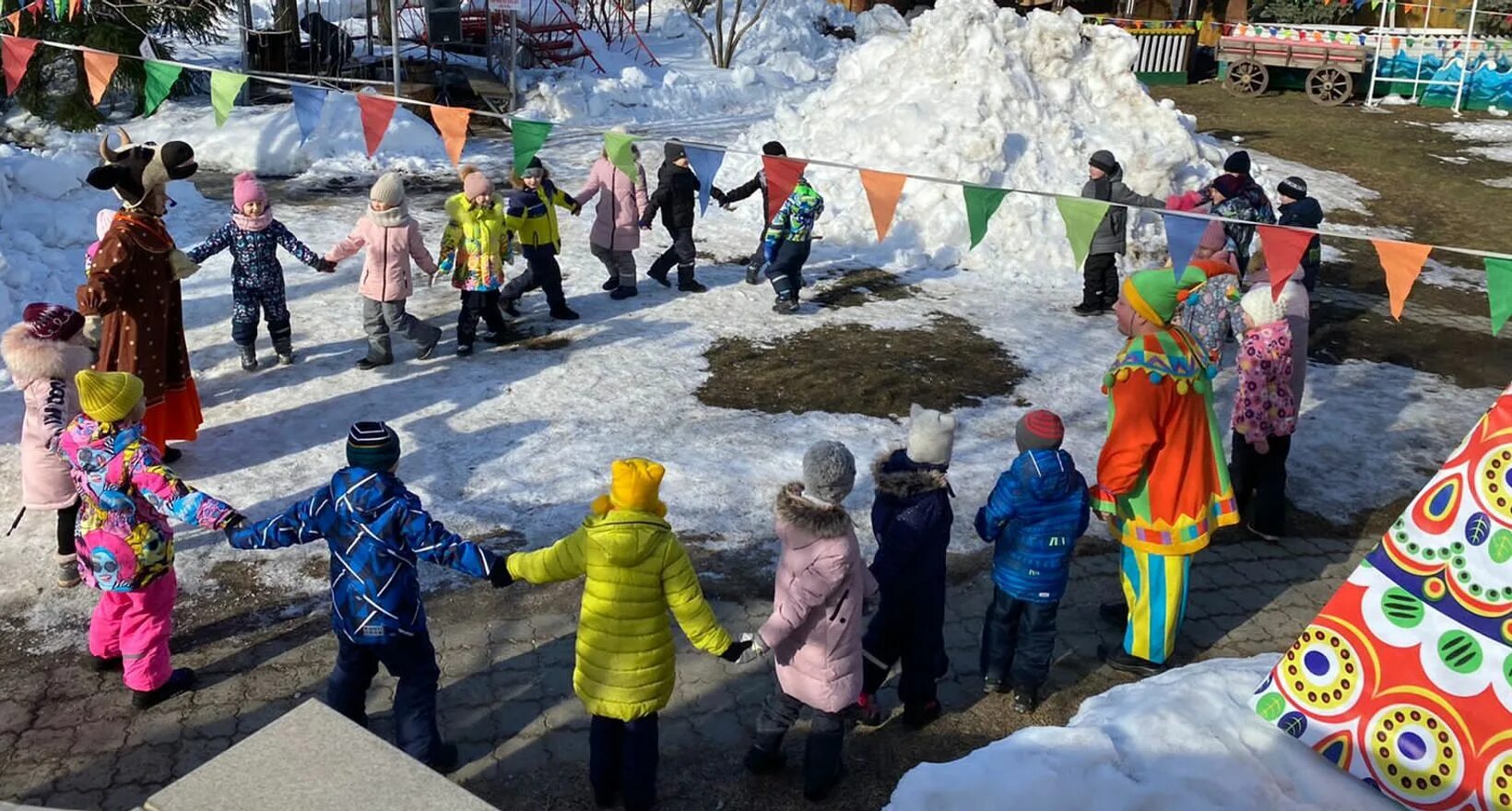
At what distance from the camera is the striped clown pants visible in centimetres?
536

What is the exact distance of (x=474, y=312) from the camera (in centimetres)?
887

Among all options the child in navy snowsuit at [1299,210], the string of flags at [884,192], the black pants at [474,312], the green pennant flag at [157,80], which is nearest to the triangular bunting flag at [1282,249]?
the string of flags at [884,192]

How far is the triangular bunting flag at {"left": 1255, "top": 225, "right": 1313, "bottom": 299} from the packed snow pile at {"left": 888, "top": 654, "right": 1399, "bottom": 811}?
2781mm

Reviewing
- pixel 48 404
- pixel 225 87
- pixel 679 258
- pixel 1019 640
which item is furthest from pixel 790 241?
pixel 48 404

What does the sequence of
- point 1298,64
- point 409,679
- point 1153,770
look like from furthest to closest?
point 1298,64, point 409,679, point 1153,770

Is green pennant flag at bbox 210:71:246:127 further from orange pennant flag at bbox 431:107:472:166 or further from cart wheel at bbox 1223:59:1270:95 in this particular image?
cart wheel at bbox 1223:59:1270:95

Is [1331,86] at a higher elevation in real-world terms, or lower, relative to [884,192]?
higher

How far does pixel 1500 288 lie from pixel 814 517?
12.0 ft

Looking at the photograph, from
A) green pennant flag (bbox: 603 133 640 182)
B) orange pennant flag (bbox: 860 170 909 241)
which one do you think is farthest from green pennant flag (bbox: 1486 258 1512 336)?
green pennant flag (bbox: 603 133 640 182)

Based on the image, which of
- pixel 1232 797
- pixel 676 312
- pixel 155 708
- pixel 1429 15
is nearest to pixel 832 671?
pixel 1232 797

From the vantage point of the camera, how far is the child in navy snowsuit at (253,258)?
793 cm

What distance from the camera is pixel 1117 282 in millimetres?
10711

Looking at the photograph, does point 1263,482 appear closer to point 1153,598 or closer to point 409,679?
point 1153,598

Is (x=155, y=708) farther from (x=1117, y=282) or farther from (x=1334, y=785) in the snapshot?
(x=1117, y=282)
